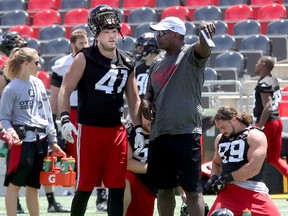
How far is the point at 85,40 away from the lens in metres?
10.0

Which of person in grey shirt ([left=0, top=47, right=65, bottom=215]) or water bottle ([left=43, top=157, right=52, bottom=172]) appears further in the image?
water bottle ([left=43, top=157, right=52, bottom=172])

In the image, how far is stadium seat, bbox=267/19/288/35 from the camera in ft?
58.0

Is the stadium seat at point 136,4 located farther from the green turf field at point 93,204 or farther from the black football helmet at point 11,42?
the black football helmet at point 11,42

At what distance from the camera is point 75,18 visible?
65.9 feet

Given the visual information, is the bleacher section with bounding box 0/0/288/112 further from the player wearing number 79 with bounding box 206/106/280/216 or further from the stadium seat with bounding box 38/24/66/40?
the player wearing number 79 with bounding box 206/106/280/216

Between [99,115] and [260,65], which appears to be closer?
[99,115]

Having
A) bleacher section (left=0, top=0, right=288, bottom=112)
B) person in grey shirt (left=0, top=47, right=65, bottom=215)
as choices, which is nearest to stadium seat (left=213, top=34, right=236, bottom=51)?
bleacher section (left=0, top=0, right=288, bottom=112)

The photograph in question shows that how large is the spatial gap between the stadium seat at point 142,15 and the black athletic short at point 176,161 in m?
11.8

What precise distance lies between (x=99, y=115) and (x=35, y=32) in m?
13.0

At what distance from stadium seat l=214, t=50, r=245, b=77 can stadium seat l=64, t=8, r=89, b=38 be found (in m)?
3.93

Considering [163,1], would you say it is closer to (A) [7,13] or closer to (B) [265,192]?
(A) [7,13]

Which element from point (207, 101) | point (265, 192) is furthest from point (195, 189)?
point (207, 101)

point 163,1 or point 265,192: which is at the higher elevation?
point 163,1

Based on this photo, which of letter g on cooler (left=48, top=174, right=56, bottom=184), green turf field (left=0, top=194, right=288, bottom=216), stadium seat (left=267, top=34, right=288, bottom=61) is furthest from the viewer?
stadium seat (left=267, top=34, right=288, bottom=61)
